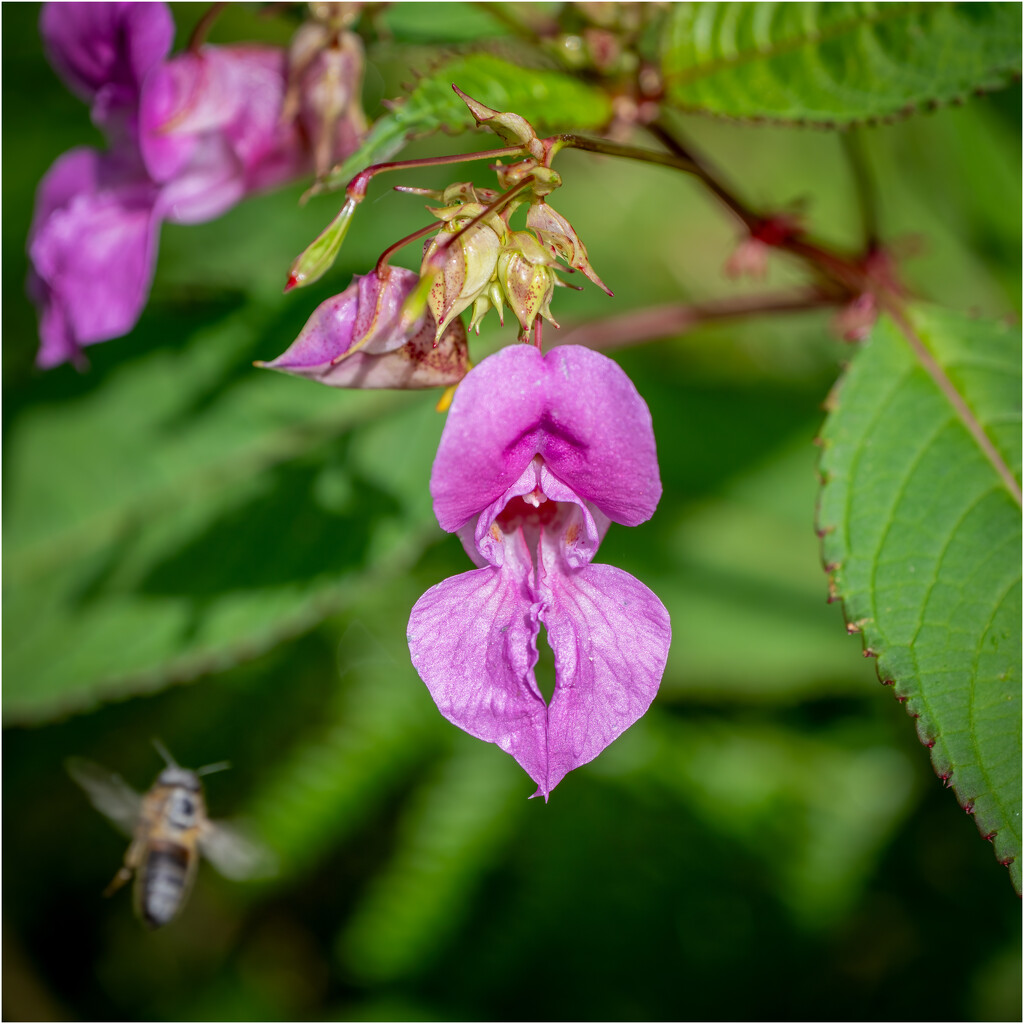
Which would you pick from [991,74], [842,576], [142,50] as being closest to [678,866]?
[842,576]

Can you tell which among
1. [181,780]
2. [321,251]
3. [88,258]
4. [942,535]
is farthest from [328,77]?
[181,780]

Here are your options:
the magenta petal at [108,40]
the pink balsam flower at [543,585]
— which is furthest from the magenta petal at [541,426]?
the magenta petal at [108,40]

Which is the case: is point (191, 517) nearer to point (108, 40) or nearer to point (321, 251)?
point (108, 40)

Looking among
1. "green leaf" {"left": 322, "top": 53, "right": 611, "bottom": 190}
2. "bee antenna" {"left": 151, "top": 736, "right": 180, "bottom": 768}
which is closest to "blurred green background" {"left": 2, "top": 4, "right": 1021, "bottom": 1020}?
"bee antenna" {"left": 151, "top": 736, "right": 180, "bottom": 768}

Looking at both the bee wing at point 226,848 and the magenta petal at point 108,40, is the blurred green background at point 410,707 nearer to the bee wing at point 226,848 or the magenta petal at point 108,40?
the bee wing at point 226,848

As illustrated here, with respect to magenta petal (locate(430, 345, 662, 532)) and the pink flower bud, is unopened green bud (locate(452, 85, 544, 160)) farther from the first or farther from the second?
magenta petal (locate(430, 345, 662, 532))

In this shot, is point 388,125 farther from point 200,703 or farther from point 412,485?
point 200,703

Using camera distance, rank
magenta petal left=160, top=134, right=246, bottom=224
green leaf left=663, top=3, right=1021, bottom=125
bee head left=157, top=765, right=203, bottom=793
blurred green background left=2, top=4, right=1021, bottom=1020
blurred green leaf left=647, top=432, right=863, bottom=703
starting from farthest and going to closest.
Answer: blurred green leaf left=647, top=432, right=863, bottom=703, blurred green background left=2, top=4, right=1021, bottom=1020, bee head left=157, top=765, right=203, bottom=793, magenta petal left=160, top=134, right=246, bottom=224, green leaf left=663, top=3, right=1021, bottom=125
